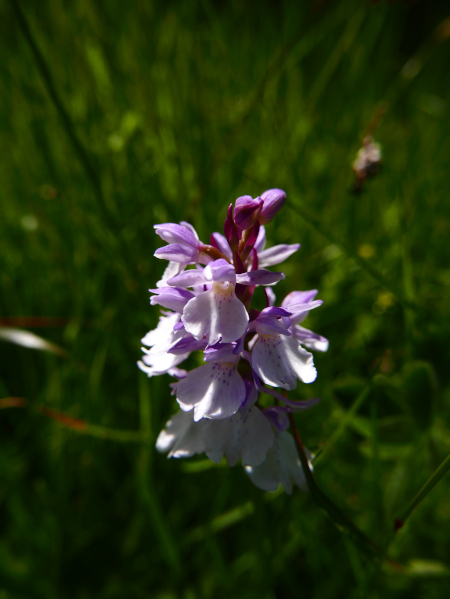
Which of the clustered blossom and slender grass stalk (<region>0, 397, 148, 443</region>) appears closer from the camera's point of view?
the clustered blossom

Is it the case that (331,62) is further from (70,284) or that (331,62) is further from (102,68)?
(70,284)

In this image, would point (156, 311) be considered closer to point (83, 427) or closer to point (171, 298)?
point (83, 427)

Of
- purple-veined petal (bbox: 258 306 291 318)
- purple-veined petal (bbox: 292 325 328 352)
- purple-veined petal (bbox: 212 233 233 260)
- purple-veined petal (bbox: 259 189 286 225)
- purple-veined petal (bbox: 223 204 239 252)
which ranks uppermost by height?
purple-veined petal (bbox: 259 189 286 225)

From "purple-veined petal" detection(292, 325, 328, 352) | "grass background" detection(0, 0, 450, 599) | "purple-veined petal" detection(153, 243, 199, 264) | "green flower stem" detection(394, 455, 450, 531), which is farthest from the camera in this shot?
"grass background" detection(0, 0, 450, 599)

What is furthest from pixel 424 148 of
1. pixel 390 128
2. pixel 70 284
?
pixel 70 284

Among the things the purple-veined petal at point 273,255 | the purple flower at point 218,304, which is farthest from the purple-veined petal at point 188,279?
the purple-veined petal at point 273,255

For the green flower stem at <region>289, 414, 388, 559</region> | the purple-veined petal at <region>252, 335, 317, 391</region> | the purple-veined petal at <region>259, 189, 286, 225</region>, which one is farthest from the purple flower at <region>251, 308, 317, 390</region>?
the purple-veined petal at <region>259, 189, 286, 225</region>

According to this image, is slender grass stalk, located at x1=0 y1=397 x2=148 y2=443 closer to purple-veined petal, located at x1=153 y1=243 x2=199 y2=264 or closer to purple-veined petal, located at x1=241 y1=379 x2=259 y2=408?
purple-veined petal, located at x1=241 y1=379 x2=259 y2=408

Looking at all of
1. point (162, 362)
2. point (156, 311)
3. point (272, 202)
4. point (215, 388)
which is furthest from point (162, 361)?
point (156, 311)
